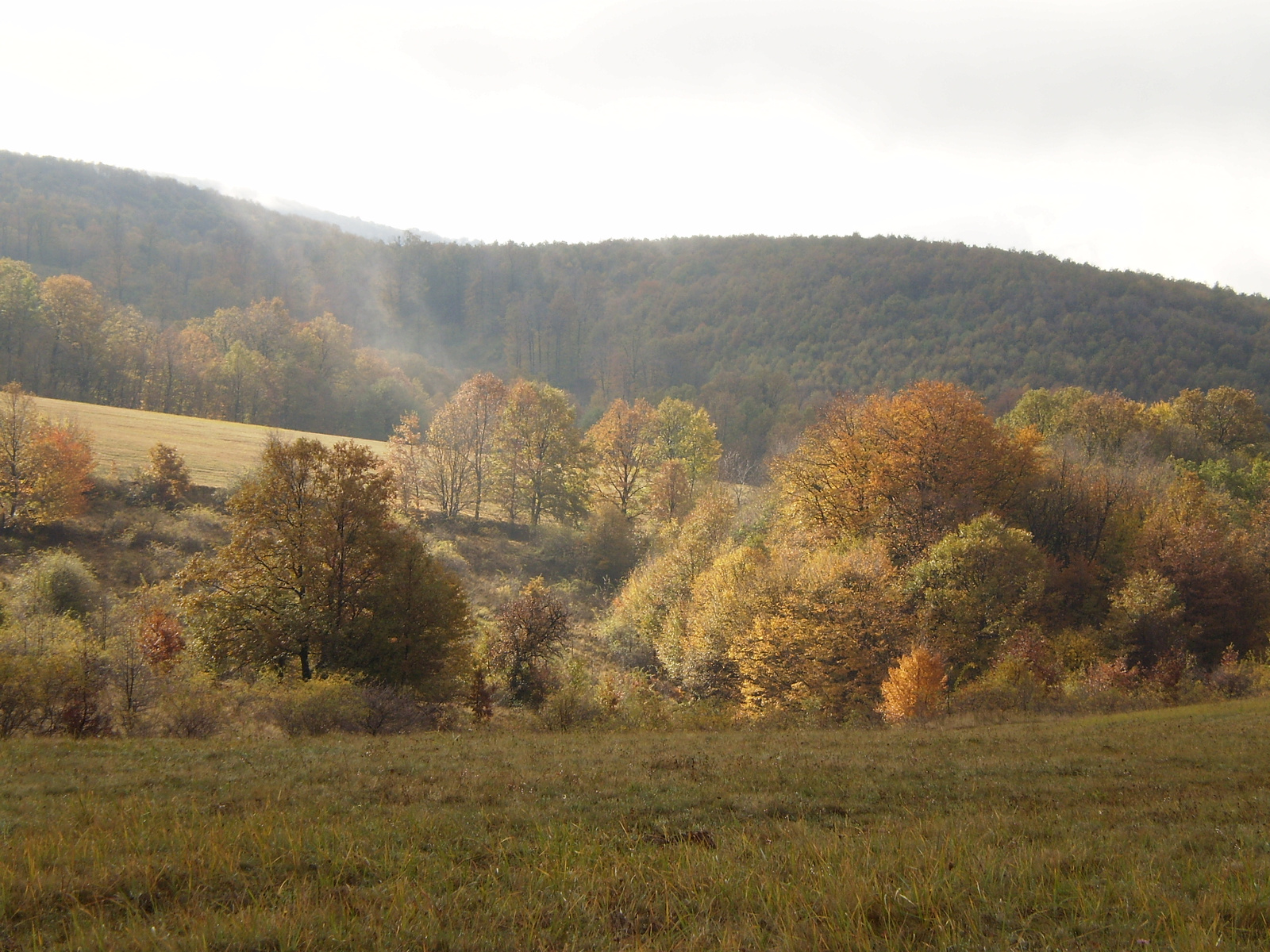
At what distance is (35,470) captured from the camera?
42.2 m

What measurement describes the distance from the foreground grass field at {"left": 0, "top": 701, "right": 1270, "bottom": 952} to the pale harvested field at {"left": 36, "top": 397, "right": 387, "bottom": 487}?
148 ft

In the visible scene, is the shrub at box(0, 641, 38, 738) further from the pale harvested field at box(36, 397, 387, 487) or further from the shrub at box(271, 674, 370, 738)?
the pale harvested field at box(36, 397, 387, 487)

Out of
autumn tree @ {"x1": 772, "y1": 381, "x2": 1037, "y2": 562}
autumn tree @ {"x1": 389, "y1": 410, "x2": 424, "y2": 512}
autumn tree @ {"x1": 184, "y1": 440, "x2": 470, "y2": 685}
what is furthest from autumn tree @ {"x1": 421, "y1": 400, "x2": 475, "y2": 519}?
autumn tree @ {"x1": 184, "y1": 440, "x2": 470, "y2": 685}

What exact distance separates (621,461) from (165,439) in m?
→ 40.8

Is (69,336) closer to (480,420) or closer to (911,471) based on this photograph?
(480,420)

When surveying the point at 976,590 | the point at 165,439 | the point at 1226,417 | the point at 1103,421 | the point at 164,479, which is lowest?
the point at 976,590

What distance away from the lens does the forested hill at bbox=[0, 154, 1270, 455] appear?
10144 cm

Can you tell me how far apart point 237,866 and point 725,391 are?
10294 cm

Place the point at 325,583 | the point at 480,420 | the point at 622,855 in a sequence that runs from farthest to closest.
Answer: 1. the point at 480,420
2. the point at 325,583
3. the point at 622,855

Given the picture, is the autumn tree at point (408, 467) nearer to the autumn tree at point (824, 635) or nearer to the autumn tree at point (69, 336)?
the autumn tree at point (824, 635)

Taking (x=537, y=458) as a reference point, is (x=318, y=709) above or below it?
below

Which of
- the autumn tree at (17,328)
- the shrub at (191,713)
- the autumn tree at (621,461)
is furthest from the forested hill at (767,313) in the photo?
the shrub at (191,713)

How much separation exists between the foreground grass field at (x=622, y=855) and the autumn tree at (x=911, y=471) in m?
28.4

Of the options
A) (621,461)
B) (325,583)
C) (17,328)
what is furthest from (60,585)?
(17,328)
